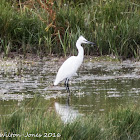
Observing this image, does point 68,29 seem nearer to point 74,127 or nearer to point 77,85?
point 77,85

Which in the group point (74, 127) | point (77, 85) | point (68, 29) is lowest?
point (77, 85)

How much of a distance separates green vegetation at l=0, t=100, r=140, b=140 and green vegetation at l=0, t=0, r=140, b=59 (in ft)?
20.7

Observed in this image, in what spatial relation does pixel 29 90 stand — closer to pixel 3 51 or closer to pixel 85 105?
pixel 85 105

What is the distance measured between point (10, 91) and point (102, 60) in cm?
390

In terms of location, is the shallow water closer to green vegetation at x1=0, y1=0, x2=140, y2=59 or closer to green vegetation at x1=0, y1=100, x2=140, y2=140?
green vegetation at x1=0, y1=0, x2=140, y2=59

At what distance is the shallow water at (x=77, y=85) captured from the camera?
7.66 m

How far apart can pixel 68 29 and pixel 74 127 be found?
762 cm

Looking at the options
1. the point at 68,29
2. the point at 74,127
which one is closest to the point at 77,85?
the point at 68,29

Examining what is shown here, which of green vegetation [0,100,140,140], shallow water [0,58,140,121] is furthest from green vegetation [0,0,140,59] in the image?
green vegetation [0,100,140,140]

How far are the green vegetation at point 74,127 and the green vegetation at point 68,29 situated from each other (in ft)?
20.7

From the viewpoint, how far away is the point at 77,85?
9.52 meters

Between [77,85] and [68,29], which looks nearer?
[77,85]

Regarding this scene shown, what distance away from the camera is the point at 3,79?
10.0 m

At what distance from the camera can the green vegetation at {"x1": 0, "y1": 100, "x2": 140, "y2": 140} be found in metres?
4.80
